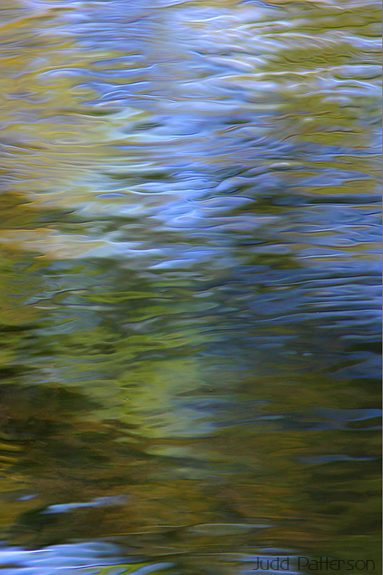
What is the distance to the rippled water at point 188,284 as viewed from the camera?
1.45 metres

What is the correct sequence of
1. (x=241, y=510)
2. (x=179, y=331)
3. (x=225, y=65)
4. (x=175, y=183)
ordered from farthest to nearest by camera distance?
1. (x=225, y=65)
2. (x=175, y=183)
3. (x=179, y=331)
4. (x=241, y=510)

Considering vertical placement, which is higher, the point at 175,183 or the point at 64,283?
the point at 175,183

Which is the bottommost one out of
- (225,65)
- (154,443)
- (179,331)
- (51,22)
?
(154,443)

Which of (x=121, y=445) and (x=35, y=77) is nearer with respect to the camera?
(x=121, y=445)

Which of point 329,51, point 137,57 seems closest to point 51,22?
point 137,57

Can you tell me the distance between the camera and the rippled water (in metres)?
1.45

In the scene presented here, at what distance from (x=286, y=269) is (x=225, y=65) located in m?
0.68

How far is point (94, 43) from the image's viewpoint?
6.40 ft

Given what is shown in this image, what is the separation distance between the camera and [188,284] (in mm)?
1669

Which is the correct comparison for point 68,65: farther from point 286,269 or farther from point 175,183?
point 286,269

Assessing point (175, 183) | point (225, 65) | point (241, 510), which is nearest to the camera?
point (241, 510)

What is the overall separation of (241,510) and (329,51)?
4.29 ft

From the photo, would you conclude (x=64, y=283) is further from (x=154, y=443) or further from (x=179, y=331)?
(x=154, y=443)

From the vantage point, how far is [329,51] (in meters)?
1.88
